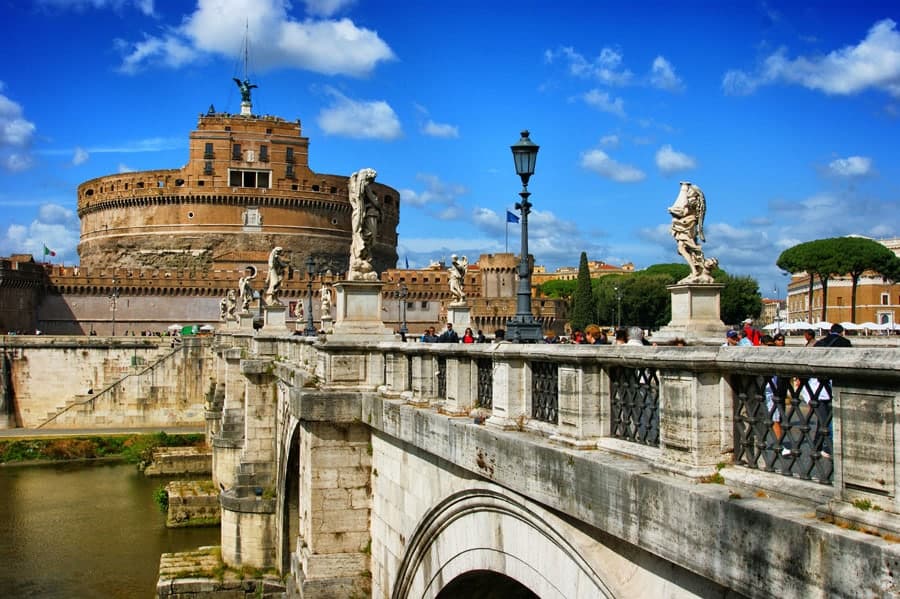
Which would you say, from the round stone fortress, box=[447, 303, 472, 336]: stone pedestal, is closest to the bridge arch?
box=[447, 303, 472, 336]: stone pedestal

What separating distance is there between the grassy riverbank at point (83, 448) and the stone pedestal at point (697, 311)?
119ft

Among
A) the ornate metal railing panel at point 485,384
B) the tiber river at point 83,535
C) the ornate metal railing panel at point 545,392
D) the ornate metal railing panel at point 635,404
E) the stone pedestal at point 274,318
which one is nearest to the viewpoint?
the ornate metal railing panel at point 635,404

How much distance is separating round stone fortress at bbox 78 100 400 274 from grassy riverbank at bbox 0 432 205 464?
1422 inches

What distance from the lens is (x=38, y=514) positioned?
1280 inches

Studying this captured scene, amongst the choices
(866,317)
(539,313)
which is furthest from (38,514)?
(866,317)

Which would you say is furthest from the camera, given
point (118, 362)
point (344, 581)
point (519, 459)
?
point (118, 362)

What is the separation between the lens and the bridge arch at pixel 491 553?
5.89 meters

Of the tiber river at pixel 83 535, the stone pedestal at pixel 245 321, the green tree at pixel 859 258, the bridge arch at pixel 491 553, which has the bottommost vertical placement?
the tiber river at pixel 83 535

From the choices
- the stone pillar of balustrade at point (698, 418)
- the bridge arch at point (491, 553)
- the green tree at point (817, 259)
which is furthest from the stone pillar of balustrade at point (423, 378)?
the green tree at point (817, 259)

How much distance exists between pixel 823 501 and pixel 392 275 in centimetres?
7566

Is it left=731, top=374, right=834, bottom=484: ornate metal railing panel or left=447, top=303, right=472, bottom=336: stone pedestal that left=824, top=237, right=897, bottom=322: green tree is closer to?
left=447, top=303, right=472, bottom=336: stone pedestal

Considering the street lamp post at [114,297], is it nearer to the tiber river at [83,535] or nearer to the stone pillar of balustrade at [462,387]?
the tiber river at [83,535]

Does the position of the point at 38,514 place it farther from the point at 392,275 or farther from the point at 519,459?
the point at 392,275

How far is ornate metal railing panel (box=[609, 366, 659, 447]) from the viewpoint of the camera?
5.34 meters
